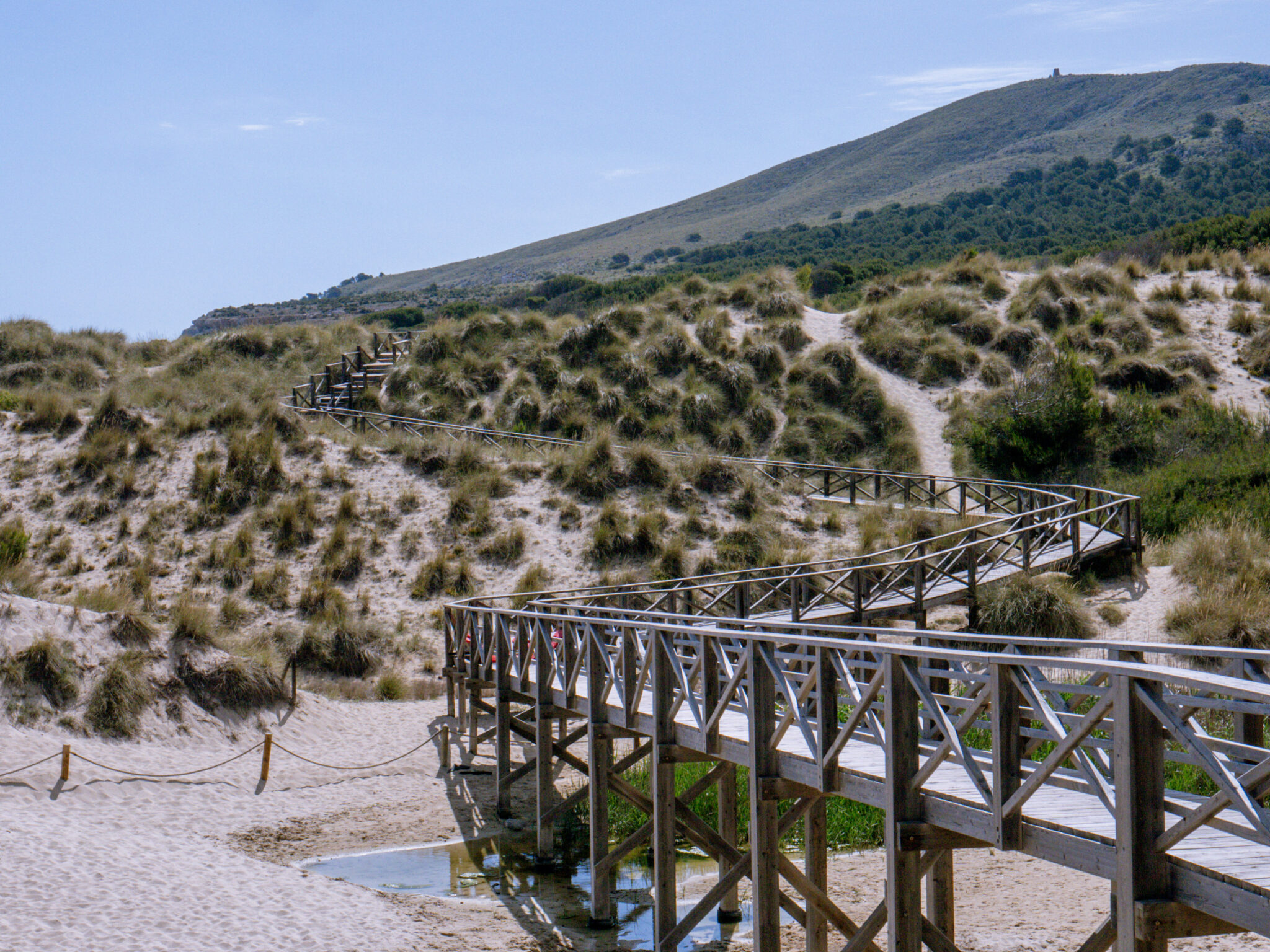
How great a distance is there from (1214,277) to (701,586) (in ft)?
96.3

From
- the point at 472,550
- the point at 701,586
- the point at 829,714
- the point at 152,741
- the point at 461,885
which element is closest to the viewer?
the point at 829,714

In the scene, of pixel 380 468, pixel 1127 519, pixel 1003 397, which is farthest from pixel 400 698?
pixel 1003 397

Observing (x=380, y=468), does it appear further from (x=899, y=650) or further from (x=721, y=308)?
(x=899, y=650)

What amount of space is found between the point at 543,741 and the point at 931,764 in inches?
275

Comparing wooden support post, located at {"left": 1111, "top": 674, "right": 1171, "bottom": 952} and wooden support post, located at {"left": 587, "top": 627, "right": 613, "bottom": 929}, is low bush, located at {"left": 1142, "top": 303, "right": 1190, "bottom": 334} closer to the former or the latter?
wooden support post, located at {"left": 587, "top": 627, "right": 613, "bottom": 929}

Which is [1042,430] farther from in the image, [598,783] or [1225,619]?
[598,783]

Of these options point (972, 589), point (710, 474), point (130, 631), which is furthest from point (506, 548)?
point (972, 589)

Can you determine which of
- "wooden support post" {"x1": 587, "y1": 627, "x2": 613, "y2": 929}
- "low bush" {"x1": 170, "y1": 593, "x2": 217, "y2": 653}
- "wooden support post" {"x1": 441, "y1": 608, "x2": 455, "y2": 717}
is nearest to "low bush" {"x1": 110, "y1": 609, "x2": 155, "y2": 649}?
"low bush" {"x1": 170, "y1": 593, "x2": 217, "y2": 653}

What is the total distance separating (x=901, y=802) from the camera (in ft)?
20.9

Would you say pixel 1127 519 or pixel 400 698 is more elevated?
pixel 1127 519

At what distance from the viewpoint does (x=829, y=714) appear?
7.24 meters

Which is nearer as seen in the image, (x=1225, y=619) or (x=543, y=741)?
(x=543, y=741)

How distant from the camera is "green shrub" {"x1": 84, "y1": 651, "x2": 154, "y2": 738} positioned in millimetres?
15297

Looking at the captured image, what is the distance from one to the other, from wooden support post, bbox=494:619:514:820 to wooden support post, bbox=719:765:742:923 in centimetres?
403
